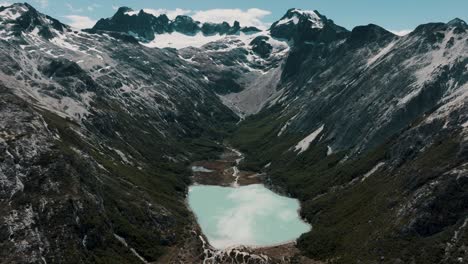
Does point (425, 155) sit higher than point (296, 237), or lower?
higher

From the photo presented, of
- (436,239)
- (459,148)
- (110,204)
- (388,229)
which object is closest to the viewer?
(436,239)

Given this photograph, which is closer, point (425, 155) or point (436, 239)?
point (436, 239)

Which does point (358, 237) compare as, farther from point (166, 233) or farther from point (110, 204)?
point (110, 204)

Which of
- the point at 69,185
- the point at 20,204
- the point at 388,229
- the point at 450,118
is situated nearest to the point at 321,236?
the point at 388,229

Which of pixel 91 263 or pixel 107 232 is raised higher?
pixel 107 232

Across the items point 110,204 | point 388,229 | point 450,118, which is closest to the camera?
point 388,229

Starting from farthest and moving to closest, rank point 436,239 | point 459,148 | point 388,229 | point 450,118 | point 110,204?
point 450,118 → point 110,204 → point 459,148 → point 388,229 → point 436,239

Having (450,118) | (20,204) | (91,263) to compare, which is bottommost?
(91,263)

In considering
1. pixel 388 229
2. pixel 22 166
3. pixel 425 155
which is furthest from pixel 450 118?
pixel 22 166

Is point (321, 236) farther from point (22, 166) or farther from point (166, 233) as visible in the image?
point (22, 166)
